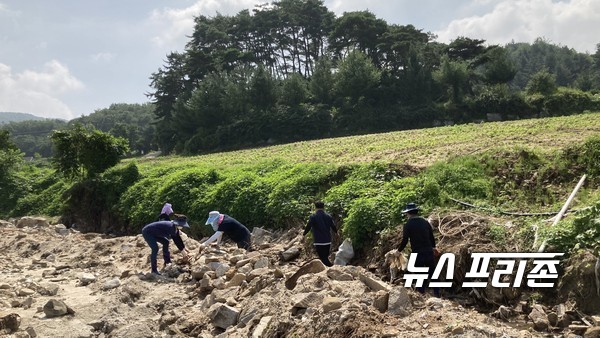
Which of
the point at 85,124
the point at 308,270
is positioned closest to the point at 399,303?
the point at 308,270

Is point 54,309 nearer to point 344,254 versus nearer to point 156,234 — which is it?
point 156,234

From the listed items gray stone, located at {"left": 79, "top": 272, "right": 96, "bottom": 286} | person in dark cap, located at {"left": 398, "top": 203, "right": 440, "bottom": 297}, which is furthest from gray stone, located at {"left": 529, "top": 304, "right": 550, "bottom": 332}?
gray stone, located at {"left": 79, "top": 272, "right": 96, "bottom": 286}

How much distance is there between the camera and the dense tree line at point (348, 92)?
4109 centimetres

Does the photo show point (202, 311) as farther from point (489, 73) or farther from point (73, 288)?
point (489, 73)

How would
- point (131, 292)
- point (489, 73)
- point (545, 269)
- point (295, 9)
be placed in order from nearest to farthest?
point (545, 269) → point (131, 292) → point (489, 73) → point (295, 9)

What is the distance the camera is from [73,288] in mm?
9898

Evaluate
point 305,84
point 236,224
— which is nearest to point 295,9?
point 305,84

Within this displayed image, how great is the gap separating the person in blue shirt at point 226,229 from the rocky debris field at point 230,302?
37 cm

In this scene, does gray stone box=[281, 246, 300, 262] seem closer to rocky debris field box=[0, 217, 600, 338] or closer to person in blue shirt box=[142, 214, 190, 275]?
rocky debris field box=[0, 217, 600, 338]

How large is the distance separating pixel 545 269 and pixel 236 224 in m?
6.22

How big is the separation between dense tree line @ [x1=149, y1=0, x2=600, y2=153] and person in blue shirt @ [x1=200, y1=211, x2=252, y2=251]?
99.2 ft

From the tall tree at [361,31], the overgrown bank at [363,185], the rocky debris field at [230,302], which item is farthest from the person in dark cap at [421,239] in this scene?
the tall tree at [361,31]

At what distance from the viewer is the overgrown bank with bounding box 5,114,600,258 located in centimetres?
1012


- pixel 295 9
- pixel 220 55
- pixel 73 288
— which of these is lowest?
pixel 73 288
